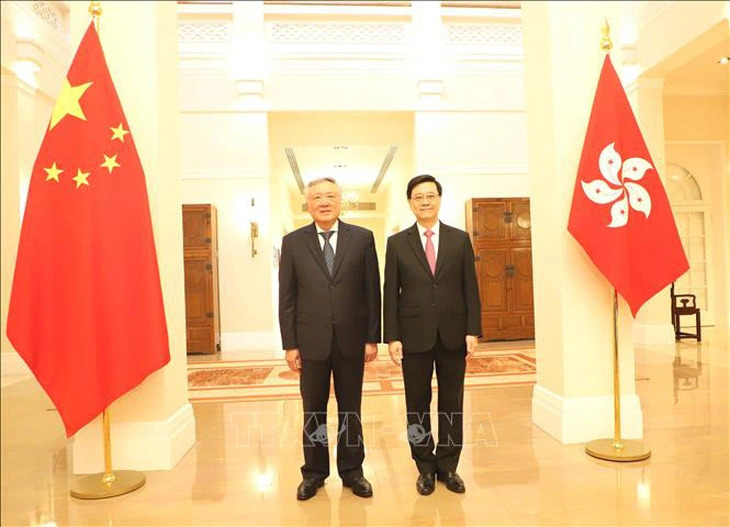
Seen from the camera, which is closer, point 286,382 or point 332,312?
point 332,312

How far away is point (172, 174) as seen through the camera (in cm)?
394

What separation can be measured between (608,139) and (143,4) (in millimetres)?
3200

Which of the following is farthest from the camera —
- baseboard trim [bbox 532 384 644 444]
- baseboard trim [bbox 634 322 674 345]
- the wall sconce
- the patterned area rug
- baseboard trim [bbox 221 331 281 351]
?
baseboard trim [bbox 221 331 281 351]

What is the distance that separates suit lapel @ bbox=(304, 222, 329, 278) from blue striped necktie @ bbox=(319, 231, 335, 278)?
0.02m

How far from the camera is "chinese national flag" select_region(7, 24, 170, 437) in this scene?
304 cm

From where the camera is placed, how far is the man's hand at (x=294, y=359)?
120 inches

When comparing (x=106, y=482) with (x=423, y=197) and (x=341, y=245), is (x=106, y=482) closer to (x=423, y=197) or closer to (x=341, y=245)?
(x=341, y=245)

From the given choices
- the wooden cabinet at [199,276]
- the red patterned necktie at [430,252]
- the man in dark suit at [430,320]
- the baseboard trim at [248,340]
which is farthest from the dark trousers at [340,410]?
the baseboard trim at [248,340]

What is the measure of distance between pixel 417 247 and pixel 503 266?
277 inches

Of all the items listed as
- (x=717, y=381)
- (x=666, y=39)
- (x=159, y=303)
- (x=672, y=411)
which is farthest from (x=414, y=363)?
(x=666, y=39)

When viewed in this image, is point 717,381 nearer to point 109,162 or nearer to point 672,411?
point 672,411

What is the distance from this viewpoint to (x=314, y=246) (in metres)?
3.11

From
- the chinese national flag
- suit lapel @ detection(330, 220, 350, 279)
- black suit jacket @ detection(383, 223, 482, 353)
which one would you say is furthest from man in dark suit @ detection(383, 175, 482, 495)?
the chinese national flag

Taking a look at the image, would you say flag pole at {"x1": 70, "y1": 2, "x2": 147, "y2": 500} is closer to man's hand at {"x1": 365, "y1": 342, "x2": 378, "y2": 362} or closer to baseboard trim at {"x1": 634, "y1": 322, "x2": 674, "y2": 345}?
man's hand at {"x1": 365, "y1": 342, "x2": 378, "y2": 362}
